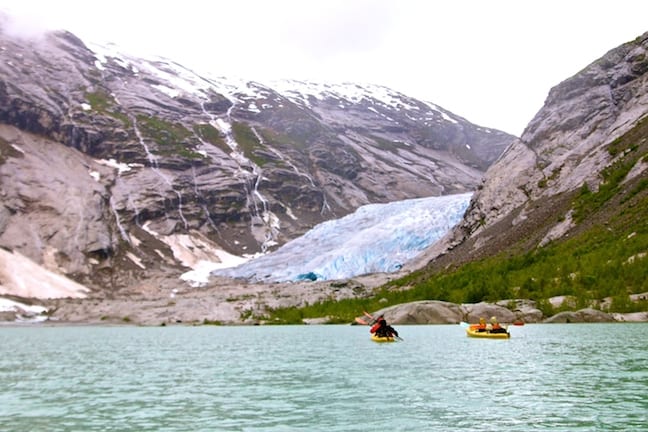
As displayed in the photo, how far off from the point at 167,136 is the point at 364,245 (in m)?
85.9

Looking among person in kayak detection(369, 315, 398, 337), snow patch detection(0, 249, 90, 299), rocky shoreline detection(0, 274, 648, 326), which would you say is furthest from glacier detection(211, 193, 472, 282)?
person in kayak detection(369, 315, 398, 337)

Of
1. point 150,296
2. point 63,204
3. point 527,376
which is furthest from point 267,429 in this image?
point 63,204

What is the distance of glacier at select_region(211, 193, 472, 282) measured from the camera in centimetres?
10798

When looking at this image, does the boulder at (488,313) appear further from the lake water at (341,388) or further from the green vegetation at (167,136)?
the green vegetation at (167,136)

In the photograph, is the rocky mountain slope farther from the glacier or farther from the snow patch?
the snow patch

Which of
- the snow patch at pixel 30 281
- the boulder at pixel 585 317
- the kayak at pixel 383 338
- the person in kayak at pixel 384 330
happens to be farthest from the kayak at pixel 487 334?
the snow patch at pixel 30 281

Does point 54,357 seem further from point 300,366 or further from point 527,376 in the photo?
point 527,376

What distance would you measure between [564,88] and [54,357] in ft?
292

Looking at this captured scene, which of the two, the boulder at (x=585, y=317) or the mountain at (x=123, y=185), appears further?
the mountain at (x=123, y=185)

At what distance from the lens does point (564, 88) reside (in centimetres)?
10125

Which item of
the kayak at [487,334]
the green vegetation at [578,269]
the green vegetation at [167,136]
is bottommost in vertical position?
the kayak at [487,334]

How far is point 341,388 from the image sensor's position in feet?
69.4

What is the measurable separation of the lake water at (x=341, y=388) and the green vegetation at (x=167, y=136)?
13890cm

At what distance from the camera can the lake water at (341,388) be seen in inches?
627
